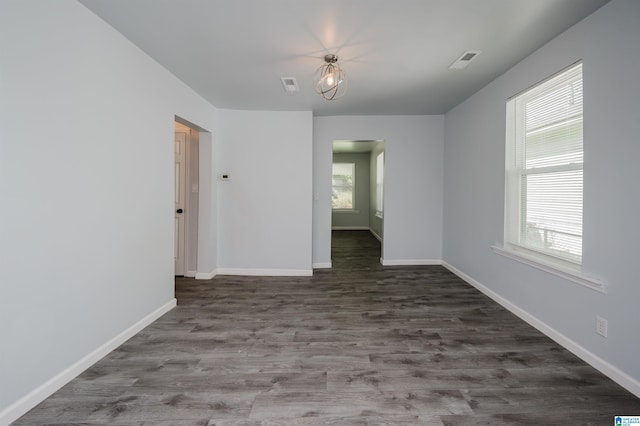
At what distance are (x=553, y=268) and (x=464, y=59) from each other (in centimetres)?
203

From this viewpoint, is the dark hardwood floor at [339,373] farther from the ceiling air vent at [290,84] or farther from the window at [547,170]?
the ceiling air vent at [290,84]

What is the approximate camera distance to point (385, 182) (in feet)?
15.3

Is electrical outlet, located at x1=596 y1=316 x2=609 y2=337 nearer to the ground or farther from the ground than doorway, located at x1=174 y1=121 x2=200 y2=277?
nearer to the ground

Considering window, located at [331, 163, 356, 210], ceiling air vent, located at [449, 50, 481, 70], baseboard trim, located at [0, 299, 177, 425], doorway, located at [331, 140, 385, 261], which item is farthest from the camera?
window, located at [331, 163, 356, 210]

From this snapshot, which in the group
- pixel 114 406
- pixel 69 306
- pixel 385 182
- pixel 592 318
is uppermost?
pixel 385 182

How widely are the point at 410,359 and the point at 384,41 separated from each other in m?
2.51

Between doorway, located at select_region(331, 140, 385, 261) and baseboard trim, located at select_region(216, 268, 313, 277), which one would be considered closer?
baseboard trim, located at select_region(216, 268, 313, 277)

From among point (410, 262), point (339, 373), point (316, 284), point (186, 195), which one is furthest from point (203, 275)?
point (410, 262)

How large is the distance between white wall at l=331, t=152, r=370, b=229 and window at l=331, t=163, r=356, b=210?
5.2 inches

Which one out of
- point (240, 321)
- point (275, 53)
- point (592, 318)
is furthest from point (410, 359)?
point (275, 53)

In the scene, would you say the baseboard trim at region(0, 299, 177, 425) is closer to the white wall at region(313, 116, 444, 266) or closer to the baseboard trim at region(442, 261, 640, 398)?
the white wall at region(313, 116, 444, 266)

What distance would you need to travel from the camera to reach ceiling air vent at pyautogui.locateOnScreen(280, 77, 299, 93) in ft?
9.87

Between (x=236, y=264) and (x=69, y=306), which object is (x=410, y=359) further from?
(x=236, y=264)

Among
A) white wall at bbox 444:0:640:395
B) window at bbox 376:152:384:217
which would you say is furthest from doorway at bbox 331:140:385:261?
white wall at bbox 444:0:640:395
